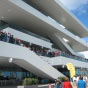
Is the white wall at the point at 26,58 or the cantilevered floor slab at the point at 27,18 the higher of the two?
the cantilevered floor slab at the point at 27,18

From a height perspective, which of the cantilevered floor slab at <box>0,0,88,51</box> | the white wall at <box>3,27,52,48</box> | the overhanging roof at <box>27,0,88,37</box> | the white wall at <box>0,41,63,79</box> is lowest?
the white wall at <box>0,41,63,79</box>

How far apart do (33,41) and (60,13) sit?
9657mm

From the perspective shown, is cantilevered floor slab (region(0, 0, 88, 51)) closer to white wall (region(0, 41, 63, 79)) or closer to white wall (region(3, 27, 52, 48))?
white wall (region(3, 27, 52, 48))

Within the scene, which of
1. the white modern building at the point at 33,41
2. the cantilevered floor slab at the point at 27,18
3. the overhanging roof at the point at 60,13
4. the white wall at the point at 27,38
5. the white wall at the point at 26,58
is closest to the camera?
the white wall at the point at 26,58

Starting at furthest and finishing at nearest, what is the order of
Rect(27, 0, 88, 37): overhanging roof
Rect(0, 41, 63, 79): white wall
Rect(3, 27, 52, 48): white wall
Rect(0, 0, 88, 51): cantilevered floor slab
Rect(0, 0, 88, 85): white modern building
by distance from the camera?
Rect(27, 0, 88, 37): overhanging roof
Rect(3, 27, 52, 48): white wall
Rect(0, 0, 88, 51): cantilevered floor slab
Rect(0, 0, 88, 85): white modern building
Rect(0, 41, 63, 79): white wall

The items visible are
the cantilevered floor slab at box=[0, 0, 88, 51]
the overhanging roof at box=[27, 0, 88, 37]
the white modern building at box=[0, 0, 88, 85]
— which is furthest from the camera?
the overhanging roof at box=[27, 0, 88, 37]

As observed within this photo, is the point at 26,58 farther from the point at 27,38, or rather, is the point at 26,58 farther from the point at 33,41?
the point at 33,41

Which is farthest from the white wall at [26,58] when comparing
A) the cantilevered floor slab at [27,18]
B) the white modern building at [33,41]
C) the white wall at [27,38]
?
the cantilevered floor slab at [27,18]

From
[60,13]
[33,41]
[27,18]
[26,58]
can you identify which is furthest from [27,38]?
[60,13]

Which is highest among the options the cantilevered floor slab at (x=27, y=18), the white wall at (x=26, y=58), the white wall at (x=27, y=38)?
the cantilevered floor slab at (x=27, y=18)

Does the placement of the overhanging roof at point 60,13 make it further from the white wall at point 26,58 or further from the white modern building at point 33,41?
the white wall at point 26,58

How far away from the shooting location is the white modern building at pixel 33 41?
18.6m

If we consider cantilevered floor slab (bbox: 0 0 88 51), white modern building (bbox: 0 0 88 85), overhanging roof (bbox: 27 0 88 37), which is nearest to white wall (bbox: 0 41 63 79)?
white modern building (bbox: 0 0 88 85)

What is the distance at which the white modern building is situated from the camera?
61.0 feet
